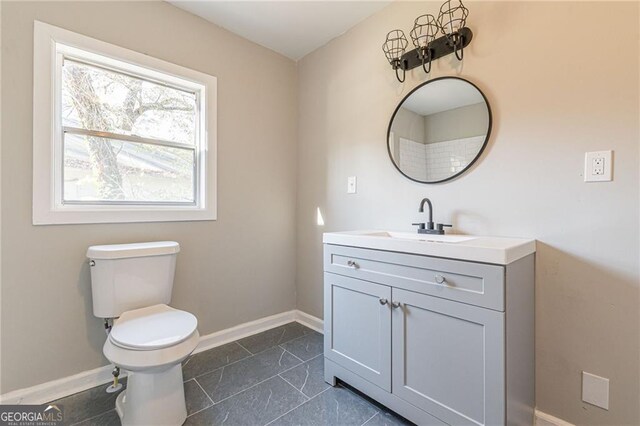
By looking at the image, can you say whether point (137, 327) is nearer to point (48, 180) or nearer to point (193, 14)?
point (48, 180)

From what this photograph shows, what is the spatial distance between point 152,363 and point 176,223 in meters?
1.00

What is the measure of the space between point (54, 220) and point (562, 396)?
104 inches

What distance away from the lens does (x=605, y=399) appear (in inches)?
46.3

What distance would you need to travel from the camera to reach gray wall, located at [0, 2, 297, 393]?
146 cm

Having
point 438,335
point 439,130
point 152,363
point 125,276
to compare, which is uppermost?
point 439,130

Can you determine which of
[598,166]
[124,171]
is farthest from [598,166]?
[124,171]

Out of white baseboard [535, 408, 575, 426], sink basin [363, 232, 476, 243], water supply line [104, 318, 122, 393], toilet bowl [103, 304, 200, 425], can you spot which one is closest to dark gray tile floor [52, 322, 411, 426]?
water supply line [104, 318, 122, 393]

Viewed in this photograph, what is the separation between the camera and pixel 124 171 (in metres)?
1.85

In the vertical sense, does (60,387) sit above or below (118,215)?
below

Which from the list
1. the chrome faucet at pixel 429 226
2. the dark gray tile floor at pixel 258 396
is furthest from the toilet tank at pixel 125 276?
the chrome faucet at pixel 429 226

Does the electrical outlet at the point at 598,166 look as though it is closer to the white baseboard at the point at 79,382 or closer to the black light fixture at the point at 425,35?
the black light fixture at the point at 425,35

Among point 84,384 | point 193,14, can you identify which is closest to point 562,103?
point 193,14

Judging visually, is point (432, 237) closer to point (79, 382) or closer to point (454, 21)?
point (454, 21)

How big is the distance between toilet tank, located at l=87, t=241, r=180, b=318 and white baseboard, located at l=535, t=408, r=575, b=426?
6.71ft
